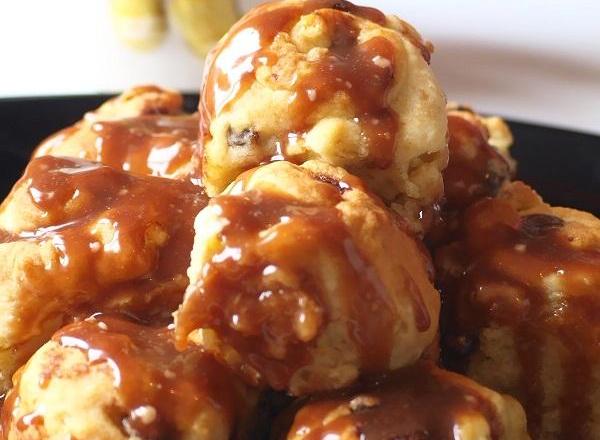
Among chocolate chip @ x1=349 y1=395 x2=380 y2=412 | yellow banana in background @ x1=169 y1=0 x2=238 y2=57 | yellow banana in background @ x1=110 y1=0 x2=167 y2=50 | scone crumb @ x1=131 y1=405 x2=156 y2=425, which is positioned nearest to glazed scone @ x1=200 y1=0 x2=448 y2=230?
chocolate chip @ x1=349 y1=395 x2=380 y2=412

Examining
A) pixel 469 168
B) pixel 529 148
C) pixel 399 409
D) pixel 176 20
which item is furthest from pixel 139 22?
pixel 399 409

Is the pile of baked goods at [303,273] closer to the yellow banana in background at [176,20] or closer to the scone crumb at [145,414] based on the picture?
the scone crumb at [145,414]

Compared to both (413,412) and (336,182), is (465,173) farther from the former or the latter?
(413,412)

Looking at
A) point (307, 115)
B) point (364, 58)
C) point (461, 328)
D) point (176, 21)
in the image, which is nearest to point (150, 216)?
point (307, 115)

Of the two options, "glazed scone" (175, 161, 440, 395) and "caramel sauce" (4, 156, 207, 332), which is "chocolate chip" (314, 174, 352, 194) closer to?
"glazed scone" (175, 161, 440, 395)

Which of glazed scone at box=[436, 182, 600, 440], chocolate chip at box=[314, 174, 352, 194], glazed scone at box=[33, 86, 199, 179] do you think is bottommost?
glazed scone at box=[436, 182, 600, 440]

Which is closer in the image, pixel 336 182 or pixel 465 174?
pixel 336 182

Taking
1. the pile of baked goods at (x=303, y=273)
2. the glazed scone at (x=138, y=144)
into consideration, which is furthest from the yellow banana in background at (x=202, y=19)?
the pile of baked goods at (x=303, y=273)
